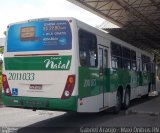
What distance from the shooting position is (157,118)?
43.9 feet

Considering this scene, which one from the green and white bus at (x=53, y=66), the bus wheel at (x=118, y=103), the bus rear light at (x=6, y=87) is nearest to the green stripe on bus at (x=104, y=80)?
the green and white bus at (x=53, y=66)

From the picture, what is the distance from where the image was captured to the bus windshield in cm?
1061

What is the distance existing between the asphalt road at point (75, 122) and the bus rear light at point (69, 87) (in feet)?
3.73

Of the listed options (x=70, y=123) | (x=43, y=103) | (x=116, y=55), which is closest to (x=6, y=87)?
(x=43, y=103)

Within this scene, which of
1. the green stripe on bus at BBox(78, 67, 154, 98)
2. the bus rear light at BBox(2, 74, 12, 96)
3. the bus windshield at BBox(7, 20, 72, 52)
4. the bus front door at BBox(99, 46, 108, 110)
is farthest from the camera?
the bus front door at BBox(99, 46, 108, 110)

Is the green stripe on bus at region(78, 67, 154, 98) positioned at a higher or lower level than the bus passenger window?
lower

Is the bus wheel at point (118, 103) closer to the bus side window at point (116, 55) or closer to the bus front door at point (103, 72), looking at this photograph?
the bus side window at point (116, 55)

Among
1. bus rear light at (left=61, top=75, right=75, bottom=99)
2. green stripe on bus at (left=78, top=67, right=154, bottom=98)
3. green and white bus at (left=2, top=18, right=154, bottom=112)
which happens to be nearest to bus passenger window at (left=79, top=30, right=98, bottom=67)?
green and white bus at (left=2, top=18, right=154, bottom=112)

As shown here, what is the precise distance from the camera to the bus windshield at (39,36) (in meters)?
10.6

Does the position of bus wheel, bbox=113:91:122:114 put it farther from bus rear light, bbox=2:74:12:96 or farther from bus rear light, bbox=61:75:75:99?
bus rear light, bbox=2:74:12:96

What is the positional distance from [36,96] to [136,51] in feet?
30.3

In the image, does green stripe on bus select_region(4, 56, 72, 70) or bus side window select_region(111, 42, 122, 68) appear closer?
green stripe on bus select_region(4, 56, 72, 70)

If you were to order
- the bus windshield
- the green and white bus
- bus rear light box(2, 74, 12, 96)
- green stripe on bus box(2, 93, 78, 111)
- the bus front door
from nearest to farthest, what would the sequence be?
1. green stripe on bus box(2, 93, 78, 111)
2. the green and white bus
3. the bus windshield
4. bus rear light box(2, 74, 12, 96)
5. the bus front door

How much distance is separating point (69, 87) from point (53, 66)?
80cm
